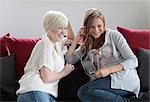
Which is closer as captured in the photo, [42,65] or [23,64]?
[42,65]

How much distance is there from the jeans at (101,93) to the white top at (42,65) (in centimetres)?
21

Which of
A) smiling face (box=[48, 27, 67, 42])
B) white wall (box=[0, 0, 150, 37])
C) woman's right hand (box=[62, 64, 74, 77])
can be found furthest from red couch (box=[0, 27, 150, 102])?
white wall (box=[0, 0, 150, 37])

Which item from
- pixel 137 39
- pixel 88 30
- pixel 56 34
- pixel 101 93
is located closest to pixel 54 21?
pixel 56 34

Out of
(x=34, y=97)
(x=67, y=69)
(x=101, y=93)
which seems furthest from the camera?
(x=67, y=69)

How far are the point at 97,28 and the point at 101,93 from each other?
0.47 m

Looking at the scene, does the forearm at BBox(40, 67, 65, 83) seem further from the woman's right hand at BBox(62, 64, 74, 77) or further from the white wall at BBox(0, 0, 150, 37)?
the white wall at BBox(0, 0, 150, 37)

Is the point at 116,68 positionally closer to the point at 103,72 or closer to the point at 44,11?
the point at 103,72

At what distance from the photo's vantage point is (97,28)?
2.06 meters

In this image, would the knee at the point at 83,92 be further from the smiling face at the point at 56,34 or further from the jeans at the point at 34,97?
the smiling face at the point at 56,34

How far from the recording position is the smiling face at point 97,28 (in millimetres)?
2053

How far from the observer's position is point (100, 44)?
213 centimetres

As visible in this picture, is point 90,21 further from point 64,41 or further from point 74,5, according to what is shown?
point 74,5

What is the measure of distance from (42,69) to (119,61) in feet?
1.90

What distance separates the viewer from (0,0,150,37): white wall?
2.76 metres
